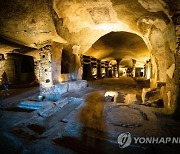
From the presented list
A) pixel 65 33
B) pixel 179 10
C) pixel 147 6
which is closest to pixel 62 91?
pixel 65 33

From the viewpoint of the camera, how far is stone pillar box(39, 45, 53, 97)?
231 inches

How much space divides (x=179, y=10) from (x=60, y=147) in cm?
390

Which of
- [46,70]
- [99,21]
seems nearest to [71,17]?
[99,21]

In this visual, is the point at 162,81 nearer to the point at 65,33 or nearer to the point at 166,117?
the point at 166,117

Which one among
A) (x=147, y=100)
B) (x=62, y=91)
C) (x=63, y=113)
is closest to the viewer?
(x=63, y=113)

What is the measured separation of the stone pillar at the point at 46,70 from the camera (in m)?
5.86

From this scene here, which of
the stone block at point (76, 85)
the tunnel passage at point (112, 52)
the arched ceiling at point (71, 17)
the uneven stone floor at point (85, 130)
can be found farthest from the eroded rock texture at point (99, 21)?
the tunnel passage at point (112, 52)

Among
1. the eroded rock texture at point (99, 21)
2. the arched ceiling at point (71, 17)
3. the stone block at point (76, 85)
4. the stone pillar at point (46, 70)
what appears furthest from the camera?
the stone block at point (76, 85)

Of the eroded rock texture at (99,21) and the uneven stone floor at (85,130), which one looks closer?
the uneven stone floor at (85,130)

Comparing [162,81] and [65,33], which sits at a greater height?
[65,33]

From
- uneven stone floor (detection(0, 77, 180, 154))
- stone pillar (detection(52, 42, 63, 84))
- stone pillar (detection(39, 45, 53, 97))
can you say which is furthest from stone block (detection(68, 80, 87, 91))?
uneven stone floor (detection(0, 77, 180, 154))

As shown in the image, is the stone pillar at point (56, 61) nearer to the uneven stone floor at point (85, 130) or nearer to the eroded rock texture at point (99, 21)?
the eroded rock texture at point (99, 21)

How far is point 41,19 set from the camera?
4.42 m

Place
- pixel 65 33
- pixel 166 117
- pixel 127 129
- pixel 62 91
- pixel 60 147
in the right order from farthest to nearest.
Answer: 1. pixel 62 91
2. pixel 65 33
3. pixel 166 117
4. pixel 127 129
5. pixel 60 147
